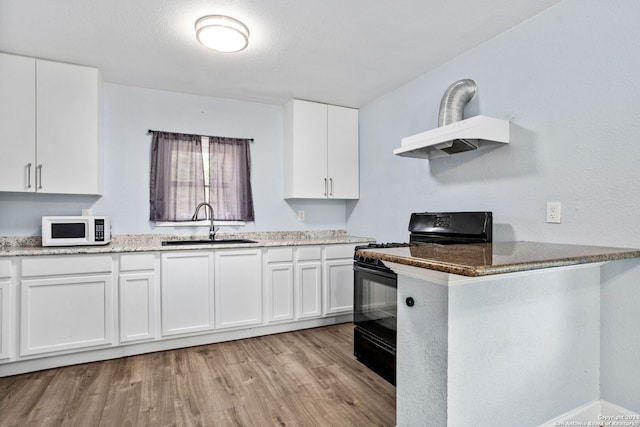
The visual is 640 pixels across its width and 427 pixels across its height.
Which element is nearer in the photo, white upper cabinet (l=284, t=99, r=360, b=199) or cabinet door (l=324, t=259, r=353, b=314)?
cabinet door (l=324, t=259, r=353, b=314)

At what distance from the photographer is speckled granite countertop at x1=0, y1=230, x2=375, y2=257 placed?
261cm

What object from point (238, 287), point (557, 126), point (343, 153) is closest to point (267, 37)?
point (343, 153)

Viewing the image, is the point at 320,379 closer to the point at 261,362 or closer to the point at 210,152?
the point at 261,362

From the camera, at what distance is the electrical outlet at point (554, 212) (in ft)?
6.79

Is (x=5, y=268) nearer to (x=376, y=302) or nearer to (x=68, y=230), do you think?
(x=68, y=230)

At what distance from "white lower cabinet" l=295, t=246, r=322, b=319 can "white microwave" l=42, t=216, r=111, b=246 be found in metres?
1.72

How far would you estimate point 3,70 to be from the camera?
2.64 m

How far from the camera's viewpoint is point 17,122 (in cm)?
268

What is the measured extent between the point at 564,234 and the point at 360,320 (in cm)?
147

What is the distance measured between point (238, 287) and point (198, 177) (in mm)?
1209

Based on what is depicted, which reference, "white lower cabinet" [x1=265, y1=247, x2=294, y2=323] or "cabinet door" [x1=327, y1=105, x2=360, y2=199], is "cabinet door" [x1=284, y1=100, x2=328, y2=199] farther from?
"white lower cabinet" [x1=265, y1=247, x2=294, y2=323]

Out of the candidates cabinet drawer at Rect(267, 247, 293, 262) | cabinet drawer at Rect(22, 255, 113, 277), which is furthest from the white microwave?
cabinet drawer at Rect(267, 247, 293, 262)

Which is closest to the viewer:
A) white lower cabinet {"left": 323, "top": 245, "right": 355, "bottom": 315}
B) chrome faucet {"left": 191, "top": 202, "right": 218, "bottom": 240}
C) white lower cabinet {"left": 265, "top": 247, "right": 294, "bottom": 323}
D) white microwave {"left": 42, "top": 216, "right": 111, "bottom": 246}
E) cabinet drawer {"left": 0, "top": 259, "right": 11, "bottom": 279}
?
cabinet drawer {"left": 0, "top": 259, "right": 11, "bottom": 279}

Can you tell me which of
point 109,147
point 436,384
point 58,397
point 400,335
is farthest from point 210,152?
point 436,384
